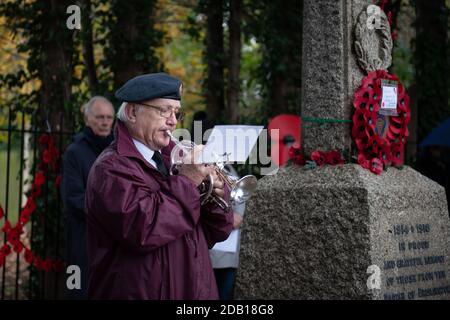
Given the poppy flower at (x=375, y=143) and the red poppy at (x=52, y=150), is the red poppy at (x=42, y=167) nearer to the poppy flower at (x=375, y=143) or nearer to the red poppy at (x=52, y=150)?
the red poppy at (x=52, y=150)

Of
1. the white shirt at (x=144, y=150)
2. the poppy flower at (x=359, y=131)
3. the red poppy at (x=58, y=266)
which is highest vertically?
the poppy flower at (x=359, y=131)

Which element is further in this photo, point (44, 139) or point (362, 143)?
point (44, 139)

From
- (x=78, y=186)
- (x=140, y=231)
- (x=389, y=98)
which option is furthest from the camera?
(x=78, y=186)

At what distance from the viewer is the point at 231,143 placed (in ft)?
13.5

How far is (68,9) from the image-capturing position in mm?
8328

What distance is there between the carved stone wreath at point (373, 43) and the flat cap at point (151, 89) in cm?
203

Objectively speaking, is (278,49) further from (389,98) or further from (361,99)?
(361,99)

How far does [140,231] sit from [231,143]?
1.11 meters

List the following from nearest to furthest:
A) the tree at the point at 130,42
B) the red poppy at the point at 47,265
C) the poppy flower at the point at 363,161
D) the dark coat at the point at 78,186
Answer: the poppy flower at the point at 363,161 < the dark coat at the point at 78,186 < the red poppy at the point at 47,265 < the tree at the point at 130,42

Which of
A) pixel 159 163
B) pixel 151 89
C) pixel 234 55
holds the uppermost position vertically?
pixel 234 55

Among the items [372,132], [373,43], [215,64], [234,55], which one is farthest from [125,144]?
[215,64]

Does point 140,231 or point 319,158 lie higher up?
point 319,158

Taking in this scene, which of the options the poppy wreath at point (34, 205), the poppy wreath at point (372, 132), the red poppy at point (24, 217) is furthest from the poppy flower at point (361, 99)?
the red poppy at point (24, 217)

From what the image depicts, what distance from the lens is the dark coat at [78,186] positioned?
628cm
